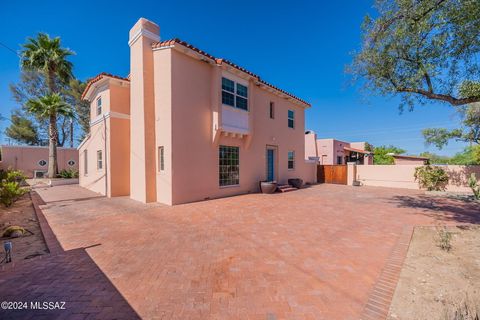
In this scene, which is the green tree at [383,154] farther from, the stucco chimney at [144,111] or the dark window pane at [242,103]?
the stucco chimney at [144,111]

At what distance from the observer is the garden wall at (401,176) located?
44.1ft

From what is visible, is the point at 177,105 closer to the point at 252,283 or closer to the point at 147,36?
the point at 147,36

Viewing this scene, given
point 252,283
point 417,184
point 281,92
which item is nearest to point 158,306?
point 252,283

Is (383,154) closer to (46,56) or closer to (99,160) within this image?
(99,160)

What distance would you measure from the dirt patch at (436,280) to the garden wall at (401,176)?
1213 centimetres

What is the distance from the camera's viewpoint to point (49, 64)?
55.4 feet

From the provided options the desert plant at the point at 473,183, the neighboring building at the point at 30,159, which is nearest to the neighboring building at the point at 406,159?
the desert plant at the point at 473,183

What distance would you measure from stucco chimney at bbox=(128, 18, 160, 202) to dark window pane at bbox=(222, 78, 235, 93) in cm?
349

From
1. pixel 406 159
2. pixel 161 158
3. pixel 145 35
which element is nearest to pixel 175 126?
pixel 161 158

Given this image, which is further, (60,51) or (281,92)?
(60,51)

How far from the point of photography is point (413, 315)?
8.48ft

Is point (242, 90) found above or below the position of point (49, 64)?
below

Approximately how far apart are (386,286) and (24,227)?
939 cm

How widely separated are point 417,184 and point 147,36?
66.2ft
